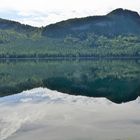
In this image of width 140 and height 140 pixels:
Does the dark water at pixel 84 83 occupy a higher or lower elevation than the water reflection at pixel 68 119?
lower

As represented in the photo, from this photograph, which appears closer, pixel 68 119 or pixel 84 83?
pixel 68 119

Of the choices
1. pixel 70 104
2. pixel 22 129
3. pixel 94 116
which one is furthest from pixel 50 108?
pixel 22 129

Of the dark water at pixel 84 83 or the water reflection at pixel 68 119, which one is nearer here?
the water reflection at pixel 68 119

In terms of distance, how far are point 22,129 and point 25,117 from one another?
548 centimetres

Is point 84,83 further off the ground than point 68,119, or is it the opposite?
point 68,119

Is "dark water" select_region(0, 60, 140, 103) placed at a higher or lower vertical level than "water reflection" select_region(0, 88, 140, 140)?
lower

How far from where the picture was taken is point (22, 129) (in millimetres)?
29562

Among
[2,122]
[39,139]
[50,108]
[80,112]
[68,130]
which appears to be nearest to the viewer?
[39,139]

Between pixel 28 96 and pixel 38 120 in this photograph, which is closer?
pixel 38 120

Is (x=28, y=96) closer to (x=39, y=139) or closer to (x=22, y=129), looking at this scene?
(x=22, y=129)

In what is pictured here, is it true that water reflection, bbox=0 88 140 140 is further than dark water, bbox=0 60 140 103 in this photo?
No

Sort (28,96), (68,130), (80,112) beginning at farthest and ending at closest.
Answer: (28,96)
(80,112)
(68,130)

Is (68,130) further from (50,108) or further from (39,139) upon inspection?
(50,108)

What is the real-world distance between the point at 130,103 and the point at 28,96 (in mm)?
13302
